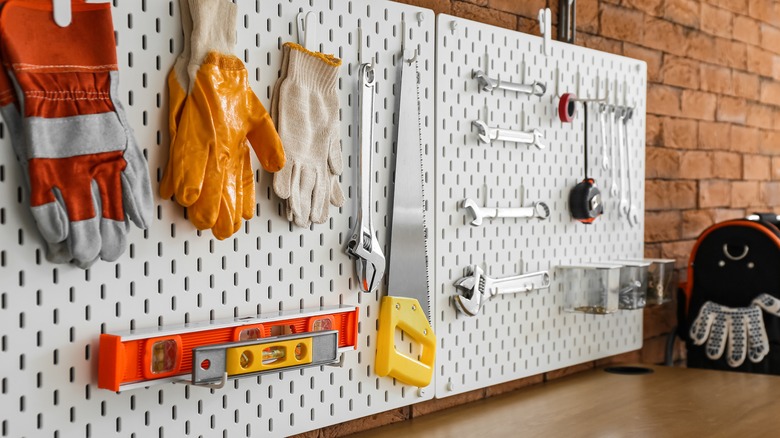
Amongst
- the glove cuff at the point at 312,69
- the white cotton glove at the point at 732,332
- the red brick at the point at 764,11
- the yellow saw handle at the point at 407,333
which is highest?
the red brick at the point at 764,11

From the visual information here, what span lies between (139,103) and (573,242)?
4.12 ft

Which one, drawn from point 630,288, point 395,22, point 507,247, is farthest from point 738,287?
point 395,22

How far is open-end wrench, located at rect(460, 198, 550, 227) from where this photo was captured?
1.81 meters

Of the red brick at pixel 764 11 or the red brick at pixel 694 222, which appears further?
the red brick at pixel 764 11

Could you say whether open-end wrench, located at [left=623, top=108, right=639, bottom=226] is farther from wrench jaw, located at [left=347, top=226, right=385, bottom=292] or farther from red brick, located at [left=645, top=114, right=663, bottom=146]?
wrench jaw, located at [left=347, top=226, right=385, bottom=292]

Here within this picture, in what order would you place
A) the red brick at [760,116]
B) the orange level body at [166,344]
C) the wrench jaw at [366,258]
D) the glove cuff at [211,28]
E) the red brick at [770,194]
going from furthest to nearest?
the red brick at [770,194]
the red brick at [760,116]
the wrench jaw at [366,258]
the glove cuff at [211,28]
the orange level body at [166,344]

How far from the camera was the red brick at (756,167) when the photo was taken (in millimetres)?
3066

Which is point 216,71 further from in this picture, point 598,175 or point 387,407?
point 598,175

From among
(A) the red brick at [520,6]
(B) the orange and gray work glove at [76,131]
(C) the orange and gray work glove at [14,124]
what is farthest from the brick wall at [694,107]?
(C) the orange and gray work glove at [14,124]

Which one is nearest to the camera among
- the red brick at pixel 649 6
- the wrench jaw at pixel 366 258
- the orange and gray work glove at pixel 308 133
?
the orange and gray work glove at pixel 308 133

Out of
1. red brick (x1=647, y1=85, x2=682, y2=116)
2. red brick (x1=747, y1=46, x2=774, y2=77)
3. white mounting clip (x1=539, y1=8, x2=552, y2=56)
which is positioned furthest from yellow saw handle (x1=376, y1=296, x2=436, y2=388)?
red brick (x1=747, y1=46, x2=774, y2=77)

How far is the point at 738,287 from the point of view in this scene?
2342mm

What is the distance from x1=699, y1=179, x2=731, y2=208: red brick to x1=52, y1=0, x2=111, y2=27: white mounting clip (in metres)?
2.22

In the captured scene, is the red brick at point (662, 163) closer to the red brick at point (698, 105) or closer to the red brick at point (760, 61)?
the red brick at point (698, 105)
